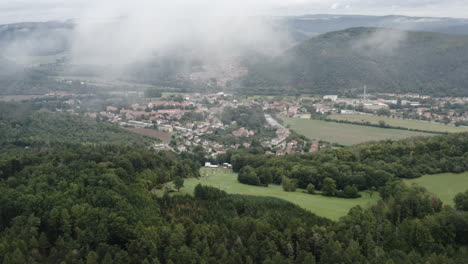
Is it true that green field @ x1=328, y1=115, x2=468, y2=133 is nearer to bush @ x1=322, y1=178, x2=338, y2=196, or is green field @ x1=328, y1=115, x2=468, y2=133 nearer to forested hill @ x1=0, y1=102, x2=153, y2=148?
forested hill @ x1=0, y1=102, x2=153, y2=148

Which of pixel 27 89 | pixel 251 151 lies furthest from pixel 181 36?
pixel 251 151

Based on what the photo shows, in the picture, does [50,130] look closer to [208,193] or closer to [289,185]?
[208,193]

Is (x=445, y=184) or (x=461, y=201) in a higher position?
(x=461, y=201)

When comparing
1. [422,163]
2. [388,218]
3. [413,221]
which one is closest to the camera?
[413,221]

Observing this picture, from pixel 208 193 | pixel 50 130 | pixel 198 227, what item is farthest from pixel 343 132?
pixel 198 227

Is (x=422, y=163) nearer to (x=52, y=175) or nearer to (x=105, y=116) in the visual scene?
(x=52, y=175)

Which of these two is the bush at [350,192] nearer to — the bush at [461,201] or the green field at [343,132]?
the bush at [461,201]

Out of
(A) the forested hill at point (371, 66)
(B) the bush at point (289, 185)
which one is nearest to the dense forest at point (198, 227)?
(B) the bush at point (289, 185)
